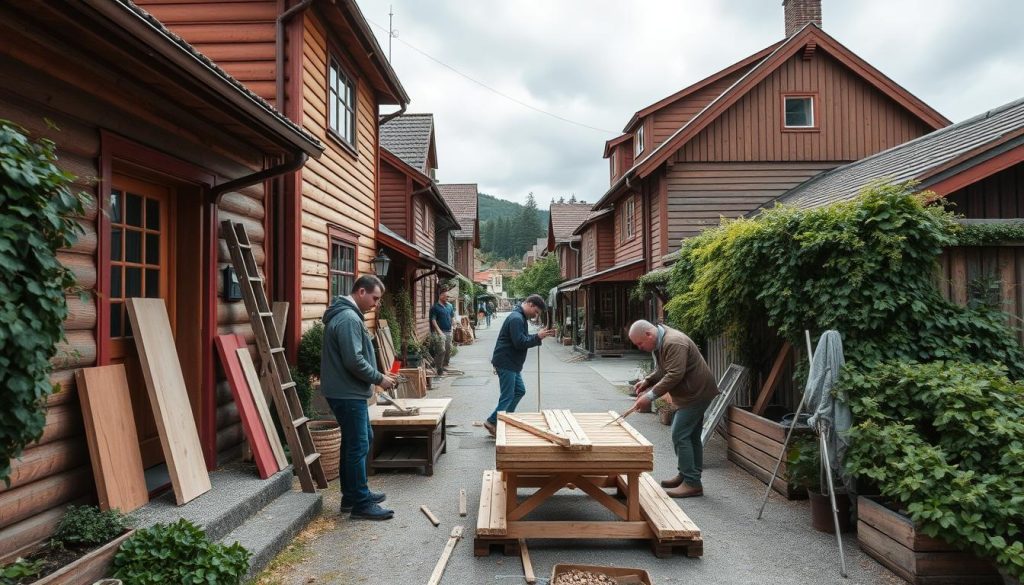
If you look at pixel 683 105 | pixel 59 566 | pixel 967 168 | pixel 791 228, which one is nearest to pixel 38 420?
pixel 59 566

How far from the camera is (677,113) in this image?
18.8 m

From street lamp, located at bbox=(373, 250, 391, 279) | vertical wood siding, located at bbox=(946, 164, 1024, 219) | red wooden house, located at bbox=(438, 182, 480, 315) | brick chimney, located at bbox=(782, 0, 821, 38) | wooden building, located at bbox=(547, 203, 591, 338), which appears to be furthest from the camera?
red wooden house, located at bbox=(438, 182, 480, 315)

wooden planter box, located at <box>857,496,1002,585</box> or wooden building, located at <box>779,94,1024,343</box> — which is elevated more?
wooden building, located at <box>779,94,1024,343</box>

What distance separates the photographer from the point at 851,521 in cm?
509

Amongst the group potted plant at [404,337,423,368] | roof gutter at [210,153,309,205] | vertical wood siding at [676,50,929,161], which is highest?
vertical wood siding at [676,50,929,161]

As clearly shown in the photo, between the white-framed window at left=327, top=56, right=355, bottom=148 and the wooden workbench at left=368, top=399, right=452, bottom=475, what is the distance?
4.57m

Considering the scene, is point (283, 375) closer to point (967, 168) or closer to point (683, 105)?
point (967, 168)

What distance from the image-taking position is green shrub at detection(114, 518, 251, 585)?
3473mm

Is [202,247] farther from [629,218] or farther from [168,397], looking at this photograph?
[629,218]

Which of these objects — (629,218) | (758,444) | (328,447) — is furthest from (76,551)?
(629,218)

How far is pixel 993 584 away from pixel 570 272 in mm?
33386

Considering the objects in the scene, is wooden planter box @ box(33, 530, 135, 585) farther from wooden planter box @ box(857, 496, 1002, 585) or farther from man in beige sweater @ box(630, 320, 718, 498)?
wooden planter box @ box(857, 496, 1002, 585)

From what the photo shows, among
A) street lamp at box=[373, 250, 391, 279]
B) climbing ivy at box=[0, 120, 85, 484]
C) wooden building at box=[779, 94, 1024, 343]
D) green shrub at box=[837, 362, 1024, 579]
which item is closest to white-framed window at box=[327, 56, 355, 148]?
street lamp at box=[373, 250, 391, 279]

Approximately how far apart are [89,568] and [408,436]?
3962 mm
